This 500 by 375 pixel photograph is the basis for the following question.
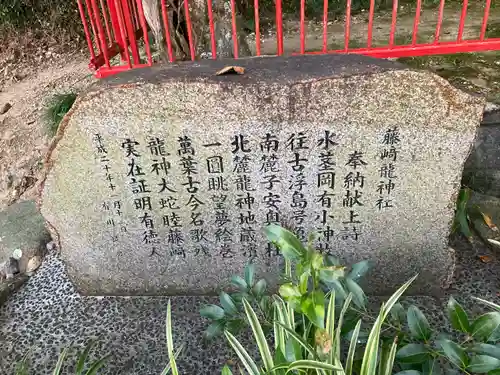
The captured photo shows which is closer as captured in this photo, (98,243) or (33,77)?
(98,243)

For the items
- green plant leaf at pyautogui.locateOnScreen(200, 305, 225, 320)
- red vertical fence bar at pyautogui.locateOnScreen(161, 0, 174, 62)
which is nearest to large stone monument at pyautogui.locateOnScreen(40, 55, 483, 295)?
green plant leaf at pyautogui.locateOnScreen(200, 305, 225, 320)

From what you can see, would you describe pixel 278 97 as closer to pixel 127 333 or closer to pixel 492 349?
pixel 492 349

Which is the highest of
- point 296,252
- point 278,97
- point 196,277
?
point 278,97

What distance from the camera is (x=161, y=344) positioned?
6.93 feet

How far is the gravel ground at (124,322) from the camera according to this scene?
2045 millimetres

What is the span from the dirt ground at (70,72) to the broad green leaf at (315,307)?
254 centimetres

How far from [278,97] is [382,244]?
815mm

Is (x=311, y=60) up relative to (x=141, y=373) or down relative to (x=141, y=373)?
up

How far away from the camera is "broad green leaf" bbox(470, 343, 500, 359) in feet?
4.79

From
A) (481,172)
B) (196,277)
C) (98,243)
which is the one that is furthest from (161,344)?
(481,172)

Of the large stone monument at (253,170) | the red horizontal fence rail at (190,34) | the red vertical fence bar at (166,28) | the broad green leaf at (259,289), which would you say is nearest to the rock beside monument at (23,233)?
the large stone monument at (253,170)

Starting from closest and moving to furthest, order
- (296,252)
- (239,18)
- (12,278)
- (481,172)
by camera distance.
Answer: (296,252), (12,278), (481,172), (239,18)

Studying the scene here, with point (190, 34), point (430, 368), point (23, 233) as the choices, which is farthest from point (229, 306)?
point (190, 34)

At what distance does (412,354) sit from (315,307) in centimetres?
52
